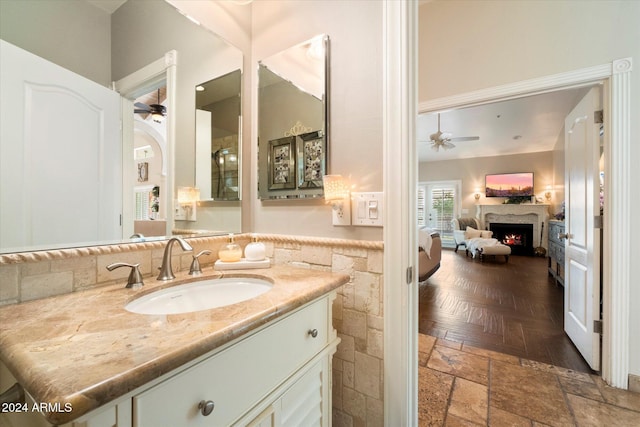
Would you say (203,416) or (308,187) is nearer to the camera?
(203,416)

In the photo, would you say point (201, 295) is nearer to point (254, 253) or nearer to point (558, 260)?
point (254, 253)

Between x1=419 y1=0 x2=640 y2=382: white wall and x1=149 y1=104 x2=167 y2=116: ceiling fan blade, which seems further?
x1=419 y1=0 x2=640 y2=382: white wall

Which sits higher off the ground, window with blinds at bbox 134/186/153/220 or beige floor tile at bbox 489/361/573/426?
window with blinds at bbox 134/186/153/220

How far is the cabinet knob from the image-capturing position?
0.54 meters

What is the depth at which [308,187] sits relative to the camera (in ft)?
4.16

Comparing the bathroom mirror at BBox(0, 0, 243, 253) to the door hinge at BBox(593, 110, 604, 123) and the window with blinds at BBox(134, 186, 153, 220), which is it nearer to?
the window with blinds at BBox(134, 186, 153, 220)

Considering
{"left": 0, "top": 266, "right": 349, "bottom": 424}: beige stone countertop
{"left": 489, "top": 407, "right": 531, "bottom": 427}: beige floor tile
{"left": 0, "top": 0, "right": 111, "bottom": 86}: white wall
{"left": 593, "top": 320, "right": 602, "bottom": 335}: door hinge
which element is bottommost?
{"left": 489, "top": 407, "right": 531, "bottom": 427}: beige floor tile

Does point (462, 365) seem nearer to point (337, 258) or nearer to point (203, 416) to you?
point (337, 258)

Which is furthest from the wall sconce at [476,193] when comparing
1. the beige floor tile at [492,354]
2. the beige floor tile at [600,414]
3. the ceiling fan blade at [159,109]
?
the ceiling fan blade at [159,109]

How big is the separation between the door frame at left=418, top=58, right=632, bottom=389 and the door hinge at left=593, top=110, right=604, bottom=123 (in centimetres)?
9

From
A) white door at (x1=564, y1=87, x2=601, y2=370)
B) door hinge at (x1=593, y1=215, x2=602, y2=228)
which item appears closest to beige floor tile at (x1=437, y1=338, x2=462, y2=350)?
white door at (x1=564, y1=87, x2=601, y2=370)

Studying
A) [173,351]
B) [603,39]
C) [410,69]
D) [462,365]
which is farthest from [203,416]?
[603,39]

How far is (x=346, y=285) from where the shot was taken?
116 centimetres

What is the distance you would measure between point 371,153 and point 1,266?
1.23m
